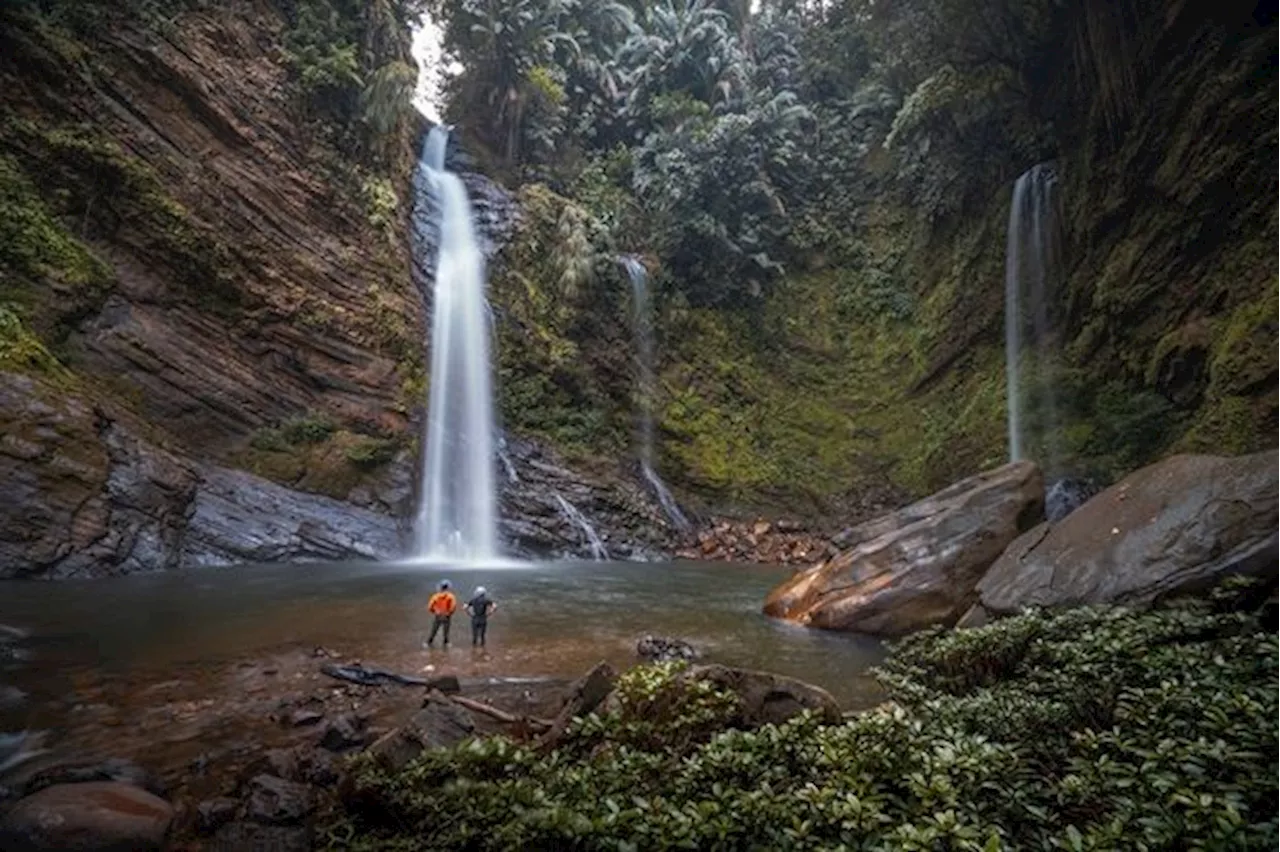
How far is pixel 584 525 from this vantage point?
2320cm

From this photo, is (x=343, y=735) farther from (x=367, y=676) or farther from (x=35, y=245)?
(x=35, y=245)

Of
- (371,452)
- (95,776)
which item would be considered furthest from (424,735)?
(371,452)

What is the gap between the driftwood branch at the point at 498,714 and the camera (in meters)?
7.09

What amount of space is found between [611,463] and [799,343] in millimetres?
10927

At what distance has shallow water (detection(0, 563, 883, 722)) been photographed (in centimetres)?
918

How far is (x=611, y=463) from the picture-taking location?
2547 centimetres

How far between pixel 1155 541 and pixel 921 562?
4.24 meters

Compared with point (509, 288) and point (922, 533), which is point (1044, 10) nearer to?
point (922, 533)

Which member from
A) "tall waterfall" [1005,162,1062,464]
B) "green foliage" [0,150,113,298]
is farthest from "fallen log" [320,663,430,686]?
"tall waterfall" [1005,162,1062,464]

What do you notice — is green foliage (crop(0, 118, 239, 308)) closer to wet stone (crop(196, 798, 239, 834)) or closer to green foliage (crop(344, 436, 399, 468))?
green foliage (crop(344, 436, 399, 468))

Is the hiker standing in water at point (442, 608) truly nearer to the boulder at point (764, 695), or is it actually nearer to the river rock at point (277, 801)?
the river rock at point (277, 801)

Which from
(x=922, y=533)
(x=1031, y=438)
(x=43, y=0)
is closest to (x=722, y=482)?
(x=1031, y=438)

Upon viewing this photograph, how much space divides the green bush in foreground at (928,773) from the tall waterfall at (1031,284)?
1780 cm

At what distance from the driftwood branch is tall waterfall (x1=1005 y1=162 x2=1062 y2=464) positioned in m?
18.9
